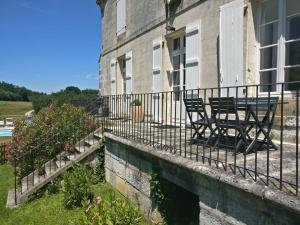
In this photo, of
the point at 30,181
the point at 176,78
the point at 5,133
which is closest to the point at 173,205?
the point at 30,181

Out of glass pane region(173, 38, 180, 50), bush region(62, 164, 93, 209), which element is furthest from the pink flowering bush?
glass pane region(173, 38, 180, 50)

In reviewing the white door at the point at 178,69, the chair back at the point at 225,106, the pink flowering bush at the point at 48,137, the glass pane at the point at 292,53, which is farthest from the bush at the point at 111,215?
the white door at the point at 178,69

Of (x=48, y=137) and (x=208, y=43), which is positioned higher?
(x=208, y=43)

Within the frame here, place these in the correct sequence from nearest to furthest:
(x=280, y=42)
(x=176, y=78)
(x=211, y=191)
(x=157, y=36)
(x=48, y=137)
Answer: (x=211, y=191) < (x=280, y=42) < (x=48, y=137) < (x=176, y=78) < (x=157, y=36)

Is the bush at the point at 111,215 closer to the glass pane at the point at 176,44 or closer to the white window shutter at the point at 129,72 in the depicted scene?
the glass pane at the point at 176,44

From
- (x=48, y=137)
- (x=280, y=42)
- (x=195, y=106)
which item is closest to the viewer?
(x=195, y=106)

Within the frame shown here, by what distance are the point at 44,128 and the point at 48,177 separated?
5.55 feet

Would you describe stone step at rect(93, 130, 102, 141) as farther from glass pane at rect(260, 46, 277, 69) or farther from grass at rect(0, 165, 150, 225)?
glass pane at rect(260, 46, 277, 69)

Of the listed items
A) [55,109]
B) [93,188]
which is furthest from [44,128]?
[93,188]

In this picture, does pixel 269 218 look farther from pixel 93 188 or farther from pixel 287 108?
pixel 93 188

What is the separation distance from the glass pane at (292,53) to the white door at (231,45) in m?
0.83

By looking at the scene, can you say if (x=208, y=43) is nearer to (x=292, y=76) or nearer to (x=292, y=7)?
(x=292, y=7)

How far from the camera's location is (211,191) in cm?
363

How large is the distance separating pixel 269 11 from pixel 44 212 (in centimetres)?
548
